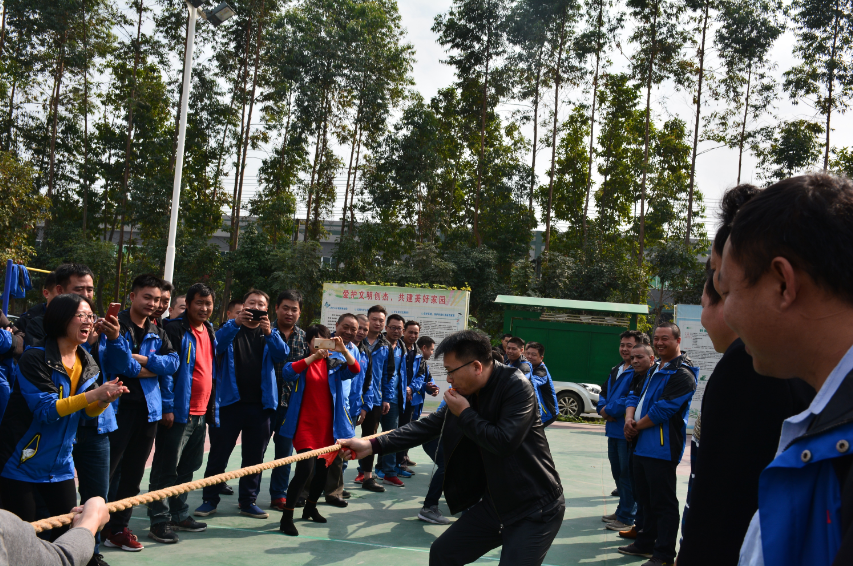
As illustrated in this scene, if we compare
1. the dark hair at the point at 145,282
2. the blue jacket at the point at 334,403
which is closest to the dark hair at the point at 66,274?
the dark hair at the point at 145,282

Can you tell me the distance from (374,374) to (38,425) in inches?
168

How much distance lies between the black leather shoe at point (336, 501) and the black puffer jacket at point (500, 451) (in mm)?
2990

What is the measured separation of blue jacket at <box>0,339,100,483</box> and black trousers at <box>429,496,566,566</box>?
209 centimetres

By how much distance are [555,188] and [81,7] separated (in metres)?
19.1

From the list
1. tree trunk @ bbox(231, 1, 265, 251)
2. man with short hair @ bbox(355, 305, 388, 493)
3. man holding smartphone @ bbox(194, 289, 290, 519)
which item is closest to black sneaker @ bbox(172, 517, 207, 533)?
man holding smartphone @ bbox(194, 289, 290, 519)

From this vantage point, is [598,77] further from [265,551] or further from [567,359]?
[265,551]

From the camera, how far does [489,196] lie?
25.5m

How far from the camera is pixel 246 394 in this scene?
570cm

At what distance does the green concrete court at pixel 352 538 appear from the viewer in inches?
183

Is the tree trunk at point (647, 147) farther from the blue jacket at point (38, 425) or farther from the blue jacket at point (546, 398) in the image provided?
the blue jacket at point (38, 425)

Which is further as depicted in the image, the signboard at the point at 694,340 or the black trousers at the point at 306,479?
the signboard at the point at 694,340

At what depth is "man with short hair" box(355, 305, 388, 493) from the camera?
287 inches

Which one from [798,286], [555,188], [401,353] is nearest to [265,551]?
[401,353]

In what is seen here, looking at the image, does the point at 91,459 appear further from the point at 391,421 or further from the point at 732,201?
the point at 391,421
